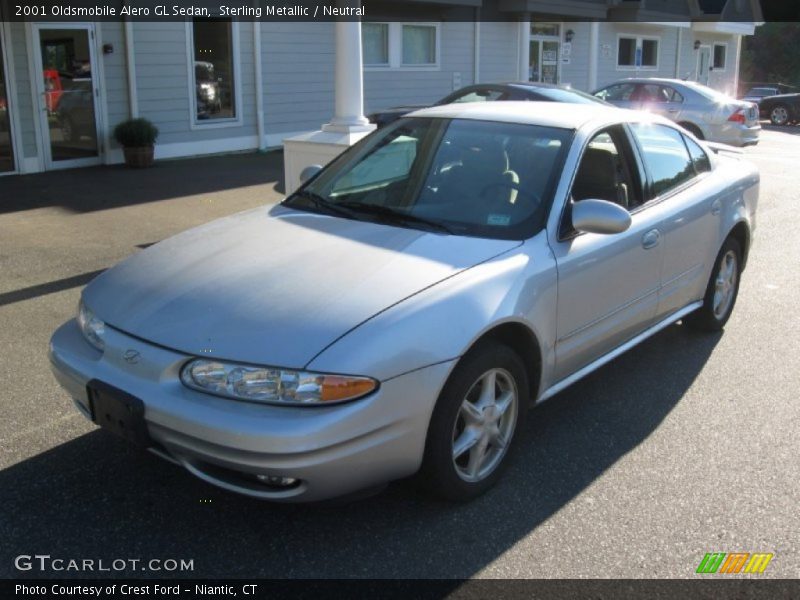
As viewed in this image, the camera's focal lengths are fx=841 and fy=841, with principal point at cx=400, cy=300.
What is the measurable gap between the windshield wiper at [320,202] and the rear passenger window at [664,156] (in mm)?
1737

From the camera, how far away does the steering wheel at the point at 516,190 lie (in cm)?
395

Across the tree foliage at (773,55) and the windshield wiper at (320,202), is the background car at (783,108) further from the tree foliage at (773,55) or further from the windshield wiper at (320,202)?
the windshield wiper at (320,202)

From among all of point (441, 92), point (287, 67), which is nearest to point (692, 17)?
point (441, 92)

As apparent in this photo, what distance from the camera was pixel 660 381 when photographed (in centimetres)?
490

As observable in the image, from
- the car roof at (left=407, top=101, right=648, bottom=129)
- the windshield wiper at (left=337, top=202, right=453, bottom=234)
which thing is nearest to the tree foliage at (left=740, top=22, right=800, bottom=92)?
the car roof at (left=407, top=101, right=648, bottom=129)

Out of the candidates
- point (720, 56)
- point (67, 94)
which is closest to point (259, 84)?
point (67, 94)

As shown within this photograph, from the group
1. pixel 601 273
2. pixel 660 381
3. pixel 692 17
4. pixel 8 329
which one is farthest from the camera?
pixel 692 17

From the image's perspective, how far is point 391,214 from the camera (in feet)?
13.2

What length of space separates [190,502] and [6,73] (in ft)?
35.5

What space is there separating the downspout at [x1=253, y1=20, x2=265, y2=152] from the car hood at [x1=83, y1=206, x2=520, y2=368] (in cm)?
1237

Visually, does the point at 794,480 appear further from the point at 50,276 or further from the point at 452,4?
the point at 452,4

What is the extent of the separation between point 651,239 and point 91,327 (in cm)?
283

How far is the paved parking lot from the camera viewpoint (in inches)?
123

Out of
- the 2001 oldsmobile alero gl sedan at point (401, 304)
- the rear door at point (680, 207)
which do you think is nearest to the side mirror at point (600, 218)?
the 2001 oldsmobile alero gl sedan at point (401, 304)
